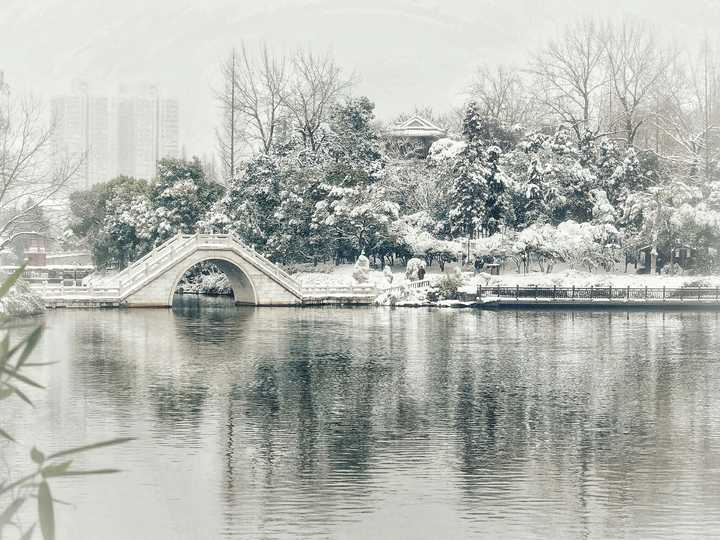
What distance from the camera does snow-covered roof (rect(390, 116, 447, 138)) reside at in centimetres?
8562

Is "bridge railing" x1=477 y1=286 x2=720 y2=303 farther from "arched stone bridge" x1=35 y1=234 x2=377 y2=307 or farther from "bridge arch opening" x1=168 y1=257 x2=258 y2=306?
"bridge arch opening" x1=168 y1=257 x2=258 y2=306

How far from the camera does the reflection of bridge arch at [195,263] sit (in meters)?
63.0

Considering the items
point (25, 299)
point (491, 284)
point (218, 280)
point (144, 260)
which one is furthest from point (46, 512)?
point (218, 280)

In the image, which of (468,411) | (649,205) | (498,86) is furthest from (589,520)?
(498,86)

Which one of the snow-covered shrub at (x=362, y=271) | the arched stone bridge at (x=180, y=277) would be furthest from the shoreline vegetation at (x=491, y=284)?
the arched stone bridge at (x=180, y=277)

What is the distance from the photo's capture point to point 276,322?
54.5 metres

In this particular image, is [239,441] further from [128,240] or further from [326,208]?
[128,240]

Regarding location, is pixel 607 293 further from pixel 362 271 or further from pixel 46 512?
pixel 46 512

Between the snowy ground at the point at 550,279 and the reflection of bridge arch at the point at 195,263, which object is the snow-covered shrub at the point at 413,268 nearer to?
the snowy ground at the point at 550,279

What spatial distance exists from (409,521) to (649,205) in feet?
180

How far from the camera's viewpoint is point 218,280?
7662 cm

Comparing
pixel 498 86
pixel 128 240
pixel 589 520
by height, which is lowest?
pixel 589 520

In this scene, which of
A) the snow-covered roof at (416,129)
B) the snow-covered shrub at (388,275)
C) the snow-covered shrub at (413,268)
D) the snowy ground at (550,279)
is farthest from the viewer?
the snow-covered roof at (416,129)

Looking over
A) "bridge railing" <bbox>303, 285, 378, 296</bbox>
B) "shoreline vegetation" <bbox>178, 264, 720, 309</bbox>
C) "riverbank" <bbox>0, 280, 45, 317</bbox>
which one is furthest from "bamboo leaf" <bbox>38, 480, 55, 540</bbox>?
"bridge railing" <bbox>303, 285, 378, 296</bbox>
